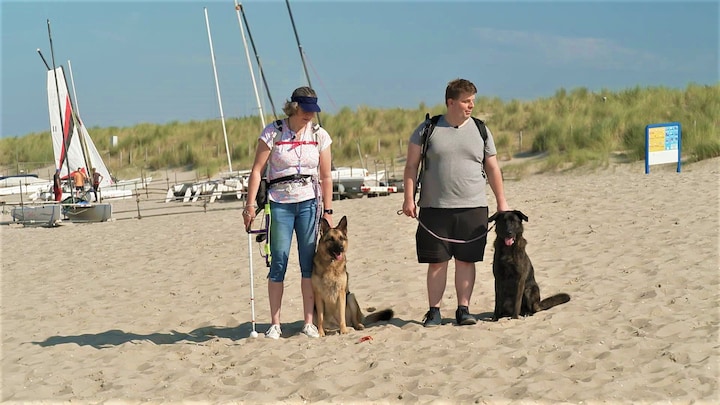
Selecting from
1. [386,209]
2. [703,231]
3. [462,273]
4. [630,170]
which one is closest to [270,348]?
[462,273]

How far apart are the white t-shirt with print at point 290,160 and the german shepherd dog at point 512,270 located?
4.77 feet

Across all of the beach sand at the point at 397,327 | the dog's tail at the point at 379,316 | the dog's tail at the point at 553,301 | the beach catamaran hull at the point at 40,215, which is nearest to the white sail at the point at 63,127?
the beach catamaran hull at the point at 40,215

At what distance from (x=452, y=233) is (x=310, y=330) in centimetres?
130

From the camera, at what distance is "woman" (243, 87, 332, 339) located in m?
6.27

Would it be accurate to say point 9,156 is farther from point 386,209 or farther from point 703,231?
point 703,231

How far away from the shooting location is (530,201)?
13828mm

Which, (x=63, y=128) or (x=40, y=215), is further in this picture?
(x=63, y=128)

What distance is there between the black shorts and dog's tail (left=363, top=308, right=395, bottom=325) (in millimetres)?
759

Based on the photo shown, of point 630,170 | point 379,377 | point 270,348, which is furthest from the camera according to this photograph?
point 630,170

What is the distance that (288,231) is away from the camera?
640 centimetres

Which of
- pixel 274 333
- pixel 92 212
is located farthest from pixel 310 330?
pixel 92 212

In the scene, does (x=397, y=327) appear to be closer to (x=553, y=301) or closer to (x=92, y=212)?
(x=553, y=301)

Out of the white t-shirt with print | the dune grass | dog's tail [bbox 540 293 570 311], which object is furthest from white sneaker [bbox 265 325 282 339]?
the dune grass

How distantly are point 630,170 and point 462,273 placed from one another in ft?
45.8
